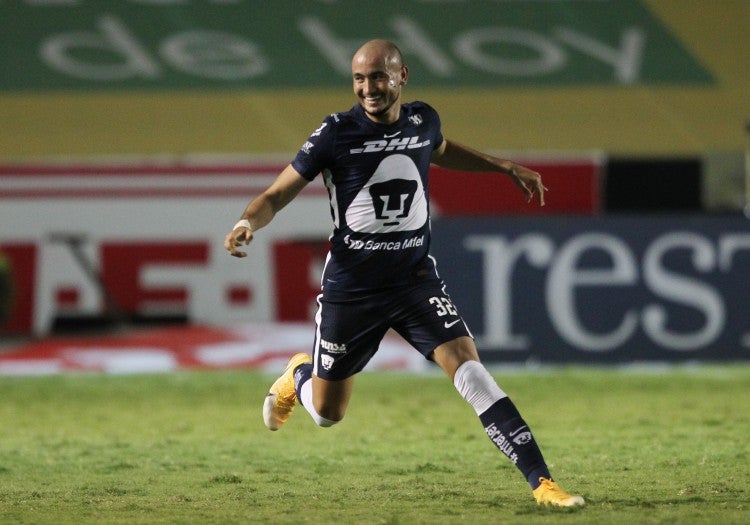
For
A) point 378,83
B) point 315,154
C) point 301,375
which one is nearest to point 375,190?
point 315,154

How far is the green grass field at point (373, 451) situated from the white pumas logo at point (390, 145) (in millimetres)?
1648

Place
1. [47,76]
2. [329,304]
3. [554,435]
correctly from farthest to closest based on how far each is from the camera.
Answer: [47,76] < [554,435] < [329,304]

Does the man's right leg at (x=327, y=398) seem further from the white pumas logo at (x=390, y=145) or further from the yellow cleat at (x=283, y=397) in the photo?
the white pumas logo at (x=390, y=145)

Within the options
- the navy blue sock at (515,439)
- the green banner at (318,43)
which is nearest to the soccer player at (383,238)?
the navy blue sock at (515,439)

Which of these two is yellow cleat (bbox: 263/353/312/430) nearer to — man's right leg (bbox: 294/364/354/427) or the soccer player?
man's right leg (bbox: 294/364/354/427)

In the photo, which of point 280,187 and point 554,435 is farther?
point 554,435

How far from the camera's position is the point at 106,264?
50.2 ft

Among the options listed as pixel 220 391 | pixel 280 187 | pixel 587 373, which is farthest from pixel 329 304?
pixel 587 373

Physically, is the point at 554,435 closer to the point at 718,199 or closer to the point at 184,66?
the point at 718,199

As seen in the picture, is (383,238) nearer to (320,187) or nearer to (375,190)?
(375,190)

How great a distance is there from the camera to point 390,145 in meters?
6.35

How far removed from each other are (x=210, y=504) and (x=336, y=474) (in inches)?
44.5

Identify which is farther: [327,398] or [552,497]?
[327,398]

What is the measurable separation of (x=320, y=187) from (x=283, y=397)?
7.86 meters
